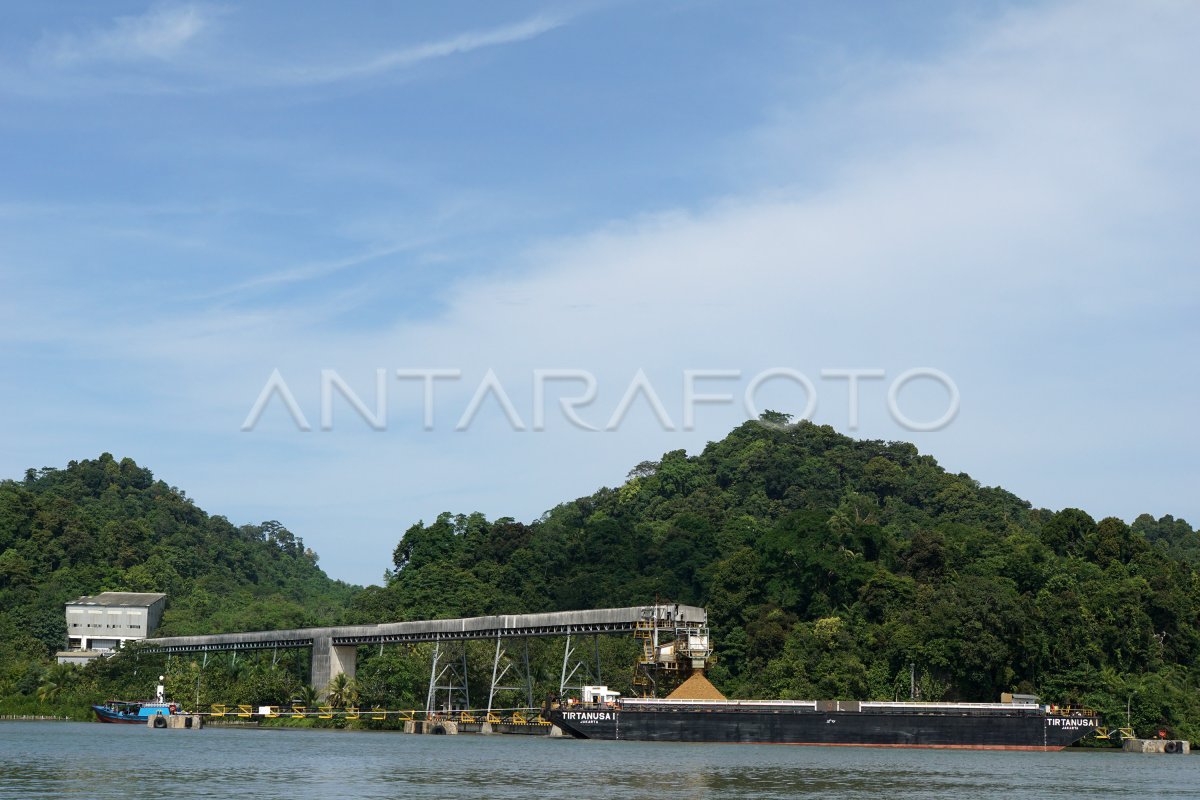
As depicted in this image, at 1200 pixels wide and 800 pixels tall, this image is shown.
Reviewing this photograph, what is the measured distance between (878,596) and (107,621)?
9770 cm

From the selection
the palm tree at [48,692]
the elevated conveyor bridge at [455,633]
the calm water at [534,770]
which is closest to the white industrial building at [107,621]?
the palm tree at [48,692]

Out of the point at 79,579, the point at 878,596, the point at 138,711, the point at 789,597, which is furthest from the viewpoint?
the point at 79,579

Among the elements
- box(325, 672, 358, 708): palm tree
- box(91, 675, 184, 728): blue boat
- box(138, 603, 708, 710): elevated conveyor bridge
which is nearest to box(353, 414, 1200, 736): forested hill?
box(138, 603, 708, 710): elevated conveyor bridge

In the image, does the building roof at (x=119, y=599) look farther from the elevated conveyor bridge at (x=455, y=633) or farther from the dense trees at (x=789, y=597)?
the elevated conveyor bridge at (x=455, y=633)

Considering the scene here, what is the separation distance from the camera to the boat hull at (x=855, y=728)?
88.7 metres

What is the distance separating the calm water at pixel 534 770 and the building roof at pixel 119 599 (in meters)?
77.2

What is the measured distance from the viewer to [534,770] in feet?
202

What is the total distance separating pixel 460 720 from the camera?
109500 mm

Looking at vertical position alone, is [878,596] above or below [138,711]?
above

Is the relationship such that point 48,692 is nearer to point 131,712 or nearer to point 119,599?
point 131,712

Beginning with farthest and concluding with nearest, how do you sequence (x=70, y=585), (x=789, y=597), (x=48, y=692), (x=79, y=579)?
(x=79, y=579)
(x=70, y=585)
(x=48, y=692)
(x=789, y=597)

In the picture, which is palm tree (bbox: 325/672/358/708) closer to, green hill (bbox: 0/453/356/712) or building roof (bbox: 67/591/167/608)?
green hill (bbox: 0/453/356/712)

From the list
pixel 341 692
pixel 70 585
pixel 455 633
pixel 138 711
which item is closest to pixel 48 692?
pixel 138 711

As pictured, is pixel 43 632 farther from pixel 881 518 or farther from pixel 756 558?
pixel 881 518
